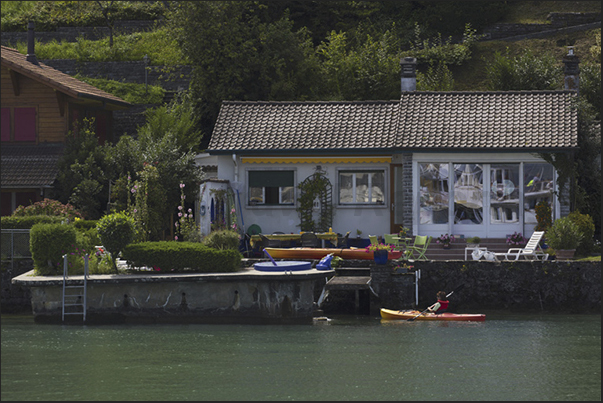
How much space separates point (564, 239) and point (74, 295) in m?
14.6

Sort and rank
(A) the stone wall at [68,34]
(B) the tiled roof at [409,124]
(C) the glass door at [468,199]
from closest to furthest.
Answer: (C) the glass door at [468,199] < (B) the tiled roof at [409,124] < (A) the stone wall at [68,34]

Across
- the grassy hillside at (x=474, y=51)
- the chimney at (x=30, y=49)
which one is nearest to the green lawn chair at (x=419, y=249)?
the chimney at (x=30, y=49)

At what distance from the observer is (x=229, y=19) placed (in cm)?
4259

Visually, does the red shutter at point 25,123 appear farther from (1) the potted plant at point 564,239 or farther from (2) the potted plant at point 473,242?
(1) the potted plant at point 564,239

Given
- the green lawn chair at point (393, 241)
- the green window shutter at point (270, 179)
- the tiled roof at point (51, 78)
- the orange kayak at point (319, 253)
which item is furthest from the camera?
the tiled roof at point (51, 78)

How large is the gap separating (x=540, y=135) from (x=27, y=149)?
19190mm

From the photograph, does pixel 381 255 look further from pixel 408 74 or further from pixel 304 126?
pixel 408 74

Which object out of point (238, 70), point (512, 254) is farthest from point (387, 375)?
point (238, 70)

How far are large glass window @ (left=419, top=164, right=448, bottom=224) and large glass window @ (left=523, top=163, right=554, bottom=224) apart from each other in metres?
2.62

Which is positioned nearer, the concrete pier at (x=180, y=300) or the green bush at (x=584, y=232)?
the concrete pier at (x=180, y=300)

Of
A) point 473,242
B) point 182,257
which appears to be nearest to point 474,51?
point 473,242

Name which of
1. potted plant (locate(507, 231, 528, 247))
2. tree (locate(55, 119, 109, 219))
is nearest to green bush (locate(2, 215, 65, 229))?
tree (locate(55, 119, 109, 219))

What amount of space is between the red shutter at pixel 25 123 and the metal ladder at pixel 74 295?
13.2m

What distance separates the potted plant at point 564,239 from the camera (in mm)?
29484
